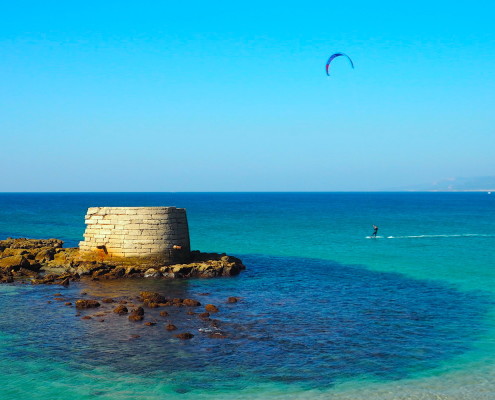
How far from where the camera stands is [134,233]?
26781 mm

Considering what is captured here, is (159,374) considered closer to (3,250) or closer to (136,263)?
(136,263)

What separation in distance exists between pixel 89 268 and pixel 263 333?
40.8 ft

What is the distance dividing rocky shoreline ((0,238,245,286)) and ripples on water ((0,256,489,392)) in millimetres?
1220

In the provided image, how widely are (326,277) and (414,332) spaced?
10.1 m

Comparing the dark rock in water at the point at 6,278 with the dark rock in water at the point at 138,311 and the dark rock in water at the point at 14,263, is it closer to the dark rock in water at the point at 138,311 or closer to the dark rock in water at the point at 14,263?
the dark rock in water at the point at 14,263

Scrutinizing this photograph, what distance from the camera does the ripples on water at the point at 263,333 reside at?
44.2 feet

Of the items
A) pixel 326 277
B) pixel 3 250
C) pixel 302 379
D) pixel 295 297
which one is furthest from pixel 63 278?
pixel 302 379

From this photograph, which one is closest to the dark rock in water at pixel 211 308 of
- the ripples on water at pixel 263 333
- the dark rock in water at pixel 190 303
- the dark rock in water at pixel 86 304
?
the ripples on water at pixel 263 333

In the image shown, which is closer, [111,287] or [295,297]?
[295,297]

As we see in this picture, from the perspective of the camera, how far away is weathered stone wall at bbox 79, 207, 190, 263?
87.9 feet

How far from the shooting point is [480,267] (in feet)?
98.4

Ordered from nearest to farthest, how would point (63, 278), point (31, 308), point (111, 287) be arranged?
point (31, 308) < point (111, 287) < point (63, 278)

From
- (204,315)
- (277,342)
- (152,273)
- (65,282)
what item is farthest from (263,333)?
(65,282)

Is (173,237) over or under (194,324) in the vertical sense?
over
